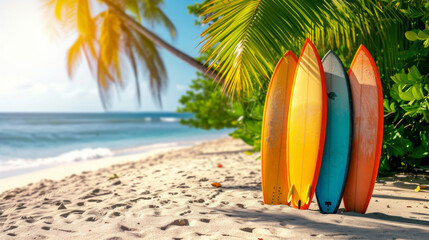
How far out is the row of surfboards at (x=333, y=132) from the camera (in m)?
2.39

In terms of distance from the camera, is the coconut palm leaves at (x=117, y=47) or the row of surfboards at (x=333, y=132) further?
the coconut palm leaves at (x=117, y=47)

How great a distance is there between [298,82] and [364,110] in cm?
56

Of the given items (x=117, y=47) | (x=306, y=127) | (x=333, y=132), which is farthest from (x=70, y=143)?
(x=333, y=132)

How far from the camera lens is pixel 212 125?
9156 mm

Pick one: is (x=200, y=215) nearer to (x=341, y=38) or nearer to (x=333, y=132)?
(x=333, y=132)

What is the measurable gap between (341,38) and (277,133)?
1.62 metres

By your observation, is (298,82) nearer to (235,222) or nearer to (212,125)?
(235,222)

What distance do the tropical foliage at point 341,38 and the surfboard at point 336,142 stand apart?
493 mm

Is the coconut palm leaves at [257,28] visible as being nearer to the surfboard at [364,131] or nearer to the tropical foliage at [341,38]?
the tropical foliage at [341,38]

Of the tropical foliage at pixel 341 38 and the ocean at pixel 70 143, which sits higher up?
the tropical foliage at pixel 341 38

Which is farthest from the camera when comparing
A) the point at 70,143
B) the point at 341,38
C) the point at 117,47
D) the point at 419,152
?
the point at 70,143

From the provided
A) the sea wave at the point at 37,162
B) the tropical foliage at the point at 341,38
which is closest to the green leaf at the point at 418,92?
the tropical foliage at the point at 341,38

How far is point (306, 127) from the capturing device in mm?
2443

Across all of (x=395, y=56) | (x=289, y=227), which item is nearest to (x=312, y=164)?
(x=289, y=227)
